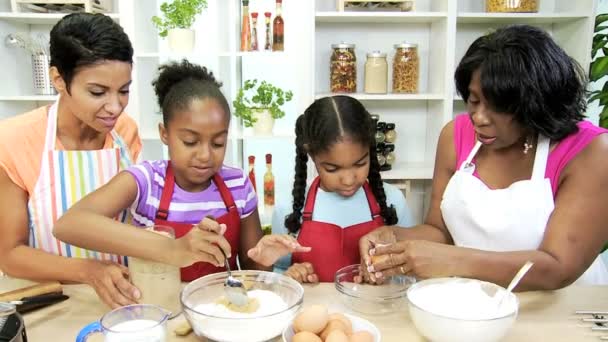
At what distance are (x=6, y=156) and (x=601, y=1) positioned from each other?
3.17 metres

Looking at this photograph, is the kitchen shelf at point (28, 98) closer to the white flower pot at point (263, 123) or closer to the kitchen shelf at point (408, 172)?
the white flower pot at point (263, 123)

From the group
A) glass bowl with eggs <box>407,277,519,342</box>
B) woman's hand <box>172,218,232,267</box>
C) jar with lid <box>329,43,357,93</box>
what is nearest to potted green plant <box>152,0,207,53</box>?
jar with lid <box>329,43,357,93</box>

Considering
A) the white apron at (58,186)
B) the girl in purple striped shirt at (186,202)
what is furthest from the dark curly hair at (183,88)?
the white apron at (58,186)

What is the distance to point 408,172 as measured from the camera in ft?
8.90

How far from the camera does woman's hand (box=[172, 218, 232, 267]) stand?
1.03 meters

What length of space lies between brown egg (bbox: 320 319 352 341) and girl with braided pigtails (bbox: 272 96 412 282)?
15.6 inches

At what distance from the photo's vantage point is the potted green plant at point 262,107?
2.57 meters

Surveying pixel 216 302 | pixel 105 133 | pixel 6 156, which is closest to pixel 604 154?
pixel 216 302

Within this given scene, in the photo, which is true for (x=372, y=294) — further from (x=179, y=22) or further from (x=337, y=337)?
(x=179, y=22)

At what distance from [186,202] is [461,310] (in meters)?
0.81

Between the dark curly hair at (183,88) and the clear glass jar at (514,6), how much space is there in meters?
1.75

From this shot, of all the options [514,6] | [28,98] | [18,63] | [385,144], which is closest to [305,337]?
[385,144]

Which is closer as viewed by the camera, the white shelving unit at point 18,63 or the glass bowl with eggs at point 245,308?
the glass bowl with eggs at point 245,308

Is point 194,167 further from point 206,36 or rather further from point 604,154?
point 206,36
